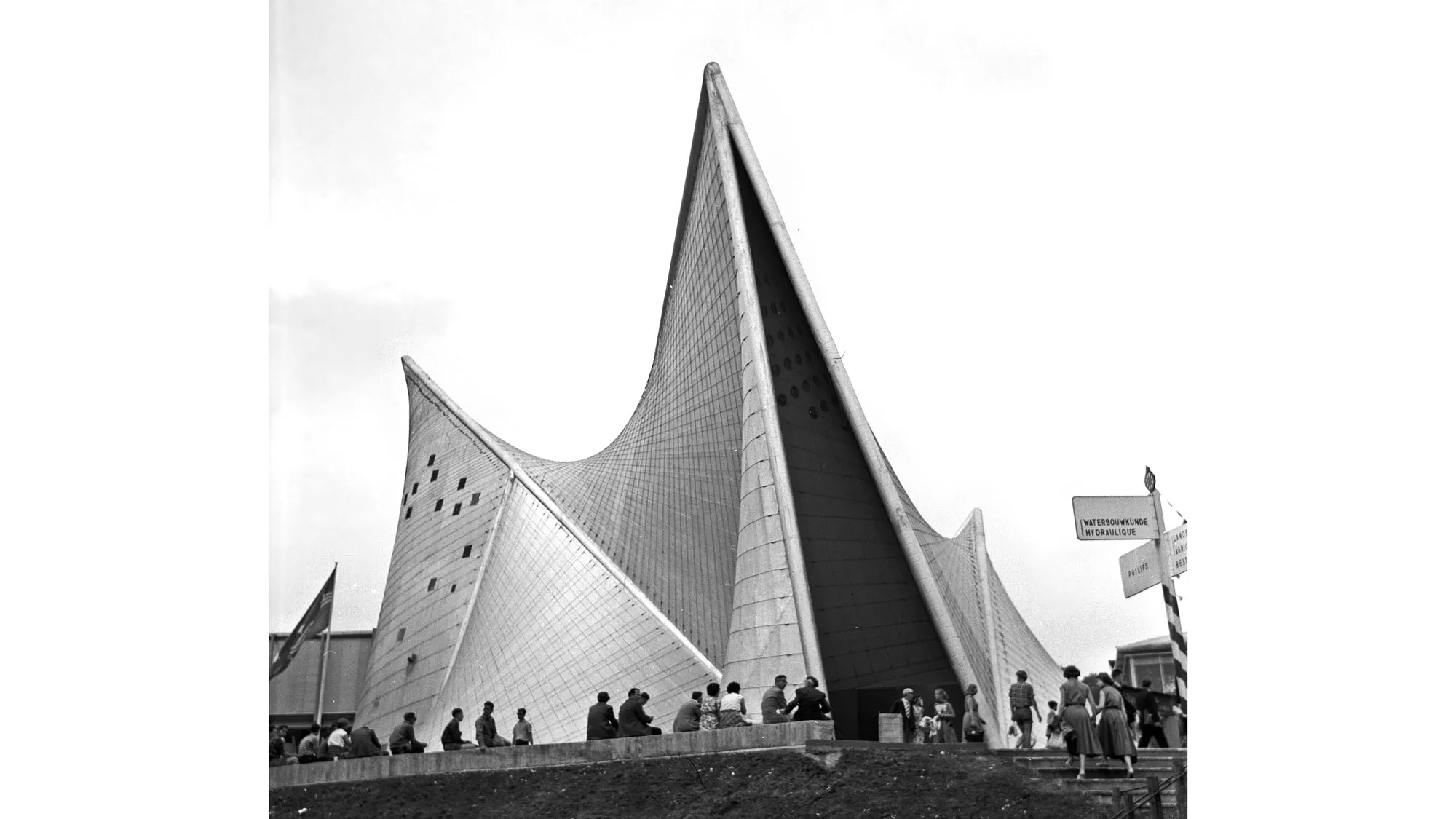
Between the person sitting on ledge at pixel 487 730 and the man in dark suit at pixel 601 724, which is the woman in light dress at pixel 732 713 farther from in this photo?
the person sitting on ledge at pixel 487 730

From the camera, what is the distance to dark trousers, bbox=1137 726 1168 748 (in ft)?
24.3

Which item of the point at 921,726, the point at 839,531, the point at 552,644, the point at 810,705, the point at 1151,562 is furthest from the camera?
the point at 552,644

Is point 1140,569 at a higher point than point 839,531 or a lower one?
lower

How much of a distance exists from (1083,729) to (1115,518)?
40.8 inches

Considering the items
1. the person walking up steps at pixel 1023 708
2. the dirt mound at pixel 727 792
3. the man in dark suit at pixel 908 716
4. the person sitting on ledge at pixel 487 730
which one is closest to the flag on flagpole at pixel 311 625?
the dirt mound at pixel 727 792

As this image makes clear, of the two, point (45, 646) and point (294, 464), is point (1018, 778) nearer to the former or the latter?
point (294, 464)

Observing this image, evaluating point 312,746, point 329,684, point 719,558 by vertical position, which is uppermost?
point 719,558

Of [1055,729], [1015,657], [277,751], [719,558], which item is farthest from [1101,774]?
[719,558]

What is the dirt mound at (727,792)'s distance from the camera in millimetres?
5957

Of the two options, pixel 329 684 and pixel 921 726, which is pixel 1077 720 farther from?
pixel 329 684

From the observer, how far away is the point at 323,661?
33.1 ft

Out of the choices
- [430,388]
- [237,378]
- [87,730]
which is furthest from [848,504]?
[87,730]

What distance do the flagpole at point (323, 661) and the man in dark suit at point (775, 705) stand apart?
2554mm

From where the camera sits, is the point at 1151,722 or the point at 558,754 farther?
the point at 1151,722
